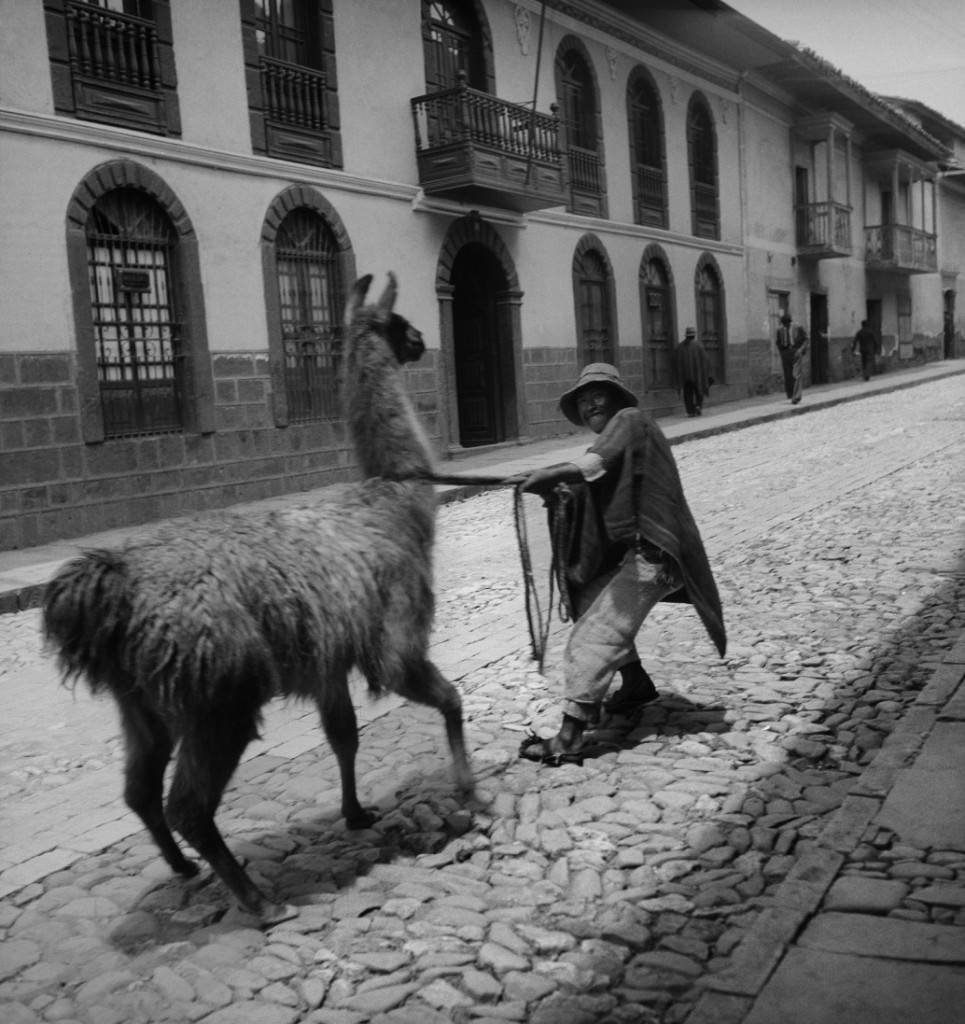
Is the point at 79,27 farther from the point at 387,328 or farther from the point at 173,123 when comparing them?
the point at 387,328

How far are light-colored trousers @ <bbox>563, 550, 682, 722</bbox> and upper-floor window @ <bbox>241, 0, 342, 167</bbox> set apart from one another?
11014mm

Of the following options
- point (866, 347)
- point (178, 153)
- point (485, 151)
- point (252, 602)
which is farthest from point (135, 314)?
point (866, 347)

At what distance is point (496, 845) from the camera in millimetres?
3600

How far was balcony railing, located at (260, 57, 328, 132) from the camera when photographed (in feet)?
46.1

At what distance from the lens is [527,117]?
1775cm

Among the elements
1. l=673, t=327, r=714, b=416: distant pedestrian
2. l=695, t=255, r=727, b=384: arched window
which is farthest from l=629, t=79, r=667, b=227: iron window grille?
l=673, t=327, r=714, b=416: distant pedestrian

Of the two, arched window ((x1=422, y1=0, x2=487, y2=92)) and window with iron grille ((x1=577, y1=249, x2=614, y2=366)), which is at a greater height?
arched window ((x1=422, y1=0, x2=487, y2=92))

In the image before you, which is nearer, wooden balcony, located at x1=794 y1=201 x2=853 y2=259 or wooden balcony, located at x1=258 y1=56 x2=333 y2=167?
wooden balcony, located at x1=258 y1=56 x2=333 y2=167

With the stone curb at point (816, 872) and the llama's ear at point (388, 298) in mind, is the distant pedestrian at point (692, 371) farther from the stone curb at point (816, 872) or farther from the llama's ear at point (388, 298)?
the llama's ear at point (388, 298)

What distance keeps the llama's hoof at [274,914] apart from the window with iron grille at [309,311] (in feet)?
38.0

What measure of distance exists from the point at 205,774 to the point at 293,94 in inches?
517

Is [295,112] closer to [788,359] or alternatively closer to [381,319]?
[381,319]

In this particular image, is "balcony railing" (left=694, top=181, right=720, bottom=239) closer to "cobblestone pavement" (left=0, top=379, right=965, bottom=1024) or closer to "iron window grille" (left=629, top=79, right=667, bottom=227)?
"iron window grille" (left=629, top=79, right=667, bottom=227)

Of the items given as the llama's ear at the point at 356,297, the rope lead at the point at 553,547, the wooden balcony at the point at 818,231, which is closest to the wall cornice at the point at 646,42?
the wooden balcony at the point at 818,231
